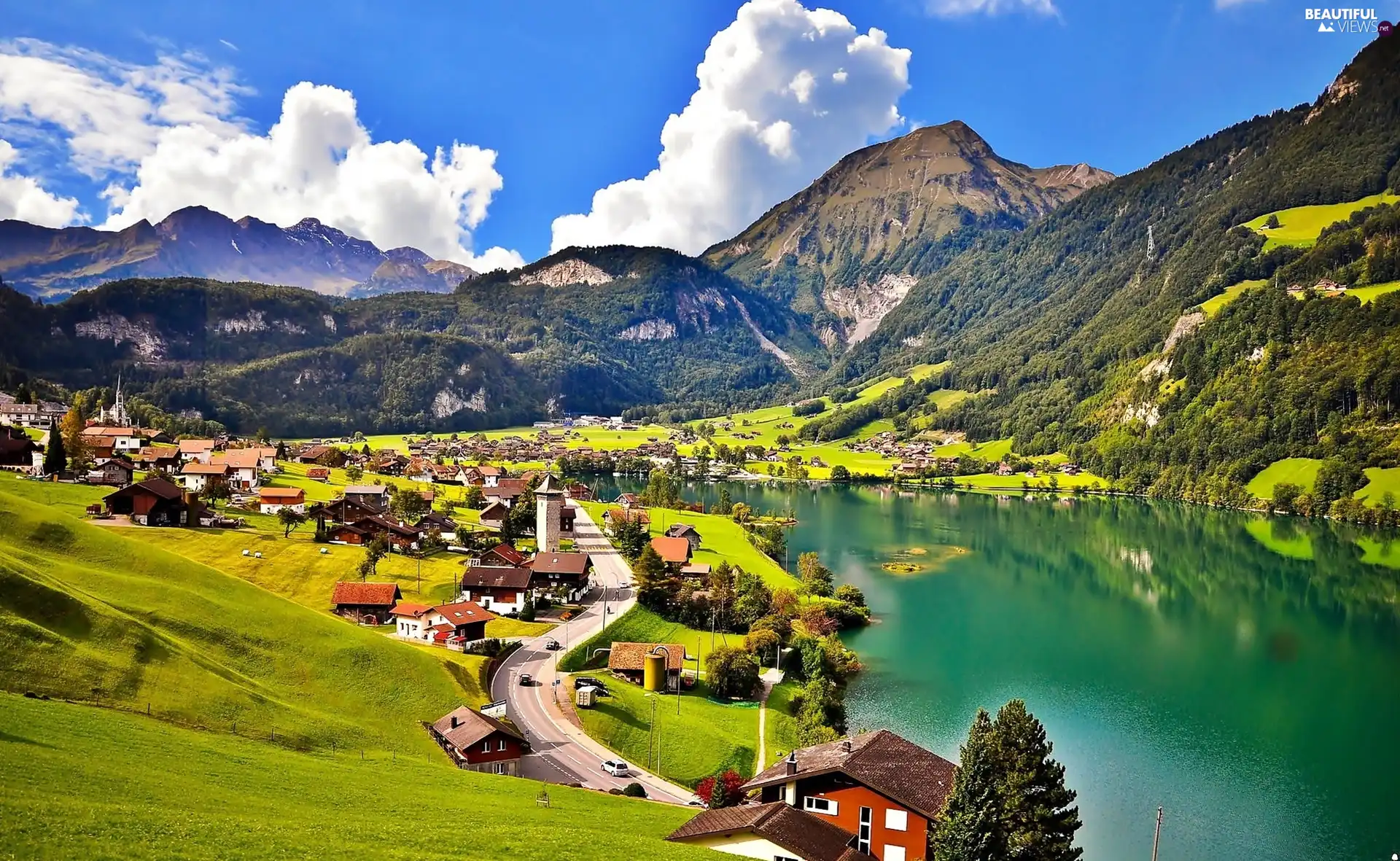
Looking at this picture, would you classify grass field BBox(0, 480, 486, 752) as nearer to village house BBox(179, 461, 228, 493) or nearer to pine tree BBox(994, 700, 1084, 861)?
pine tree BBox(994, 700, 1084, 861)

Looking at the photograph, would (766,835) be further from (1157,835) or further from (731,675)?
(731,675)

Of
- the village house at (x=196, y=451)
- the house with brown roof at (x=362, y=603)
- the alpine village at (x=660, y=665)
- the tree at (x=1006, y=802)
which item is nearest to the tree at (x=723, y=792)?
the alpine village at (x=660, y=665)

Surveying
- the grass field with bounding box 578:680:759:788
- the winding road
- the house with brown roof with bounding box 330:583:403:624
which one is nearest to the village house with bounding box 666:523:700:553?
the winding road

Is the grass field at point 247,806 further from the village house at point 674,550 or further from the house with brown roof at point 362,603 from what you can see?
the village house at point 674,550

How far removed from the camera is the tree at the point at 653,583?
58312mm

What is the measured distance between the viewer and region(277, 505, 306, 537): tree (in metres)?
59.5

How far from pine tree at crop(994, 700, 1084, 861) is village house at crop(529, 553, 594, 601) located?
39930 millimetres

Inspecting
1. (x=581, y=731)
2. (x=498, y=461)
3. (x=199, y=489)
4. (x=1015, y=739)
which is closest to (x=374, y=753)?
(x=581, y=731)

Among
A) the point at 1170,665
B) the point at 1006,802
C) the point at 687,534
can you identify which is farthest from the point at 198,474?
the point at 1170,665

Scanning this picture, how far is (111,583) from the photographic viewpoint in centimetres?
2922

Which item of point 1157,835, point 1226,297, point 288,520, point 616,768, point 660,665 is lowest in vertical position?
point 616,768

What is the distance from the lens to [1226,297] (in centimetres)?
18588

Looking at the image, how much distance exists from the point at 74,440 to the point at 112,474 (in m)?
8.58

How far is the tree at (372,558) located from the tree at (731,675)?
2301 cm
